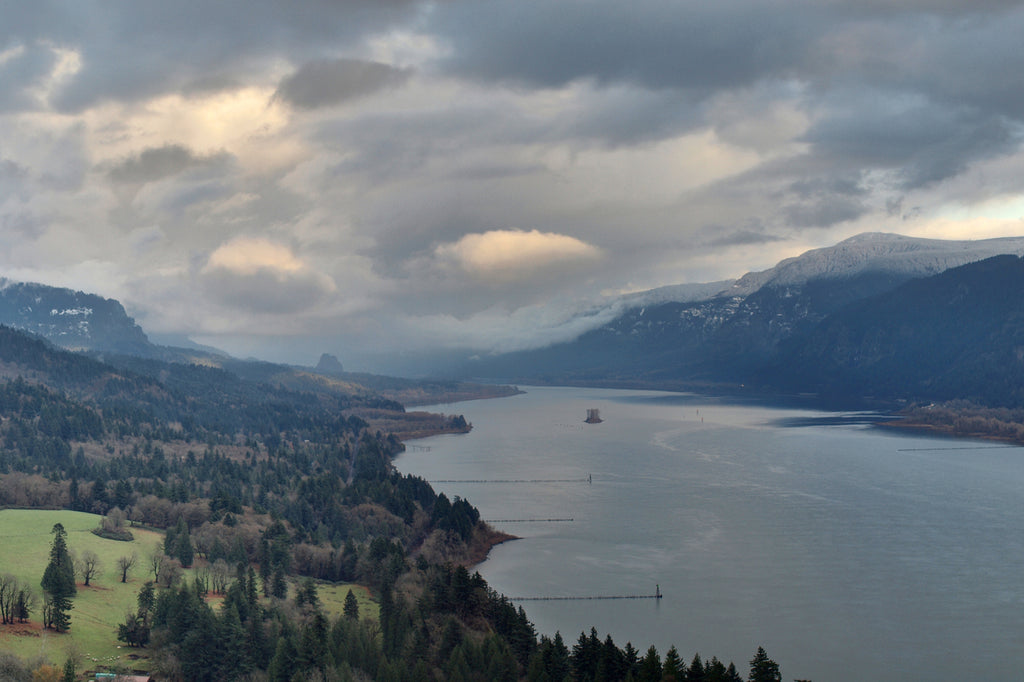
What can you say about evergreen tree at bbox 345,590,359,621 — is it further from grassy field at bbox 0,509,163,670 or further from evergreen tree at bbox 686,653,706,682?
evergreen tree at bbox 686,653,706,682

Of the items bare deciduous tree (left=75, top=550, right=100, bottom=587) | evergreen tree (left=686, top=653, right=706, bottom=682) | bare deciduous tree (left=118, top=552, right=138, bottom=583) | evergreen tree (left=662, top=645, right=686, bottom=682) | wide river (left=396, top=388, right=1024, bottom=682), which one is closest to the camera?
evergreen tree (left=686, top=653, right=706, bottom=682)

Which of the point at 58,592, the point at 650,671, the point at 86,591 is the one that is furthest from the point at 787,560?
the point at 58,592

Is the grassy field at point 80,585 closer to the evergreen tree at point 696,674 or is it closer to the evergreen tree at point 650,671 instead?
the evergreen tree at point 650,671

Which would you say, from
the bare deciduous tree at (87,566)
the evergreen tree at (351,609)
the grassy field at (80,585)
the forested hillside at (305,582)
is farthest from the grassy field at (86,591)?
the evergreen tree at (351,609)

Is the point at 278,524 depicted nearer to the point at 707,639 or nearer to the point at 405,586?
the point at 405,586

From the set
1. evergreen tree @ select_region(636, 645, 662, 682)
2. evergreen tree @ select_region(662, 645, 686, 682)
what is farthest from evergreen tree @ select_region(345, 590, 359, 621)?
evergreen tree @ select_region(662, 645, 686, 682)

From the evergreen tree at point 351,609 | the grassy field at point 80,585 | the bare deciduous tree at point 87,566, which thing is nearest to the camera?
the grassy field at point 80,585
